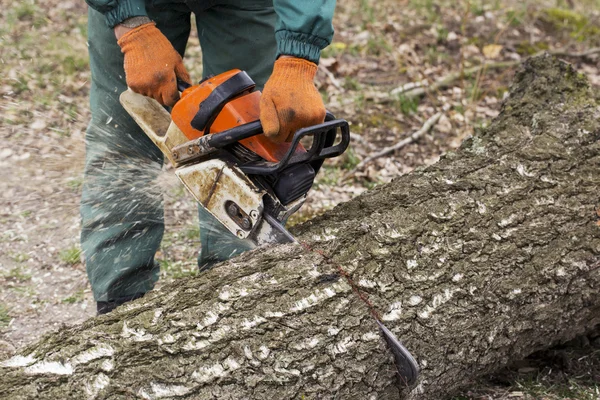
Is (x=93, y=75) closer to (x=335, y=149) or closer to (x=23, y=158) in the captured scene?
(x=335, y=149)

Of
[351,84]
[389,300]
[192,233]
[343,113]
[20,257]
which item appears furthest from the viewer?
[351,84]

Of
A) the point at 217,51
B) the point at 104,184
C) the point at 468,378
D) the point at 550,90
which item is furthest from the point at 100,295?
the point at 550,90

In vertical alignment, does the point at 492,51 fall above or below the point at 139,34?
below

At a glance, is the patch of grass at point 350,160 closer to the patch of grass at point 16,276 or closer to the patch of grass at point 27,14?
the patch of grass at point 16,276

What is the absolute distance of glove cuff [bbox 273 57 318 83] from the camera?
2.20 m

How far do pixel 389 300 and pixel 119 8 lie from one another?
1.43 metres

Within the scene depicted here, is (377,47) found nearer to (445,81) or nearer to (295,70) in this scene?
(445,81)

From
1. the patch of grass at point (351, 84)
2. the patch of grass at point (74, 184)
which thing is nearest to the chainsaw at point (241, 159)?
the patch of grass at point (74, 184)

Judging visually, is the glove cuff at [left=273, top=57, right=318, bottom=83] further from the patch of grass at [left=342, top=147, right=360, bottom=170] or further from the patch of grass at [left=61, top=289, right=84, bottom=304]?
the patch of grass at [left=342, top=147, right=360, bottom=170]

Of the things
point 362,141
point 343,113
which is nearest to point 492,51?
point 343,113

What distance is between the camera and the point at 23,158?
421 cm

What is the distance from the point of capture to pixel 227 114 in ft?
7.34

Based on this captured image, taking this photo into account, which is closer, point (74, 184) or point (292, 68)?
point (292, 68)

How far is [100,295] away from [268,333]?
4.07ft
